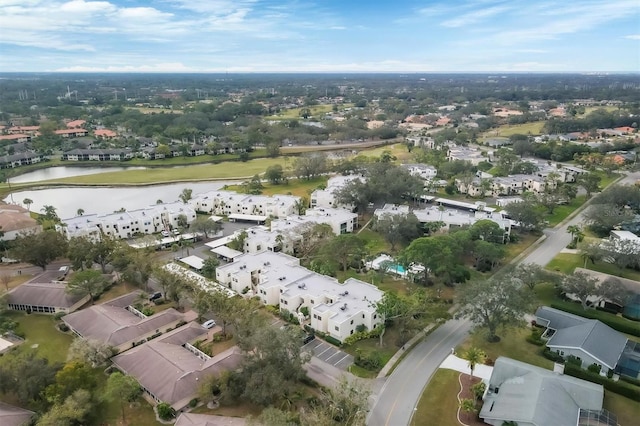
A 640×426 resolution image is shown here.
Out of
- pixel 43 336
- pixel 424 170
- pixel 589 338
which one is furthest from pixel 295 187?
pixel 589 338

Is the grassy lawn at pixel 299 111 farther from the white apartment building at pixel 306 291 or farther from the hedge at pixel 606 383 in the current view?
the hedge at pixel 606 383

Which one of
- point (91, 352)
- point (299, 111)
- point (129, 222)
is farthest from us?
point (299, 111)

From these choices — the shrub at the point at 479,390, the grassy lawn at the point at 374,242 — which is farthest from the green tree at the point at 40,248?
the shrub at the point at 479,390

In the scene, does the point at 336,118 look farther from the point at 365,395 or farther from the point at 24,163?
the point at 365,395

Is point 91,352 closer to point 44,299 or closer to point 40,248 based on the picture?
point 44,299

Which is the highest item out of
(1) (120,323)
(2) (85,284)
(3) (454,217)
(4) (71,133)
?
(4) (71,133)

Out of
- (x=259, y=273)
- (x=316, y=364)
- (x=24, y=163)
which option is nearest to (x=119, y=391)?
(x=316, y=364)

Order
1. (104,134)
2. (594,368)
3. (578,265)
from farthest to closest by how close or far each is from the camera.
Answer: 1. (104,134)
2. (578,265)
3. (594,368)

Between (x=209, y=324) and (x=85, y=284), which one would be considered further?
(x=85, y=284)
